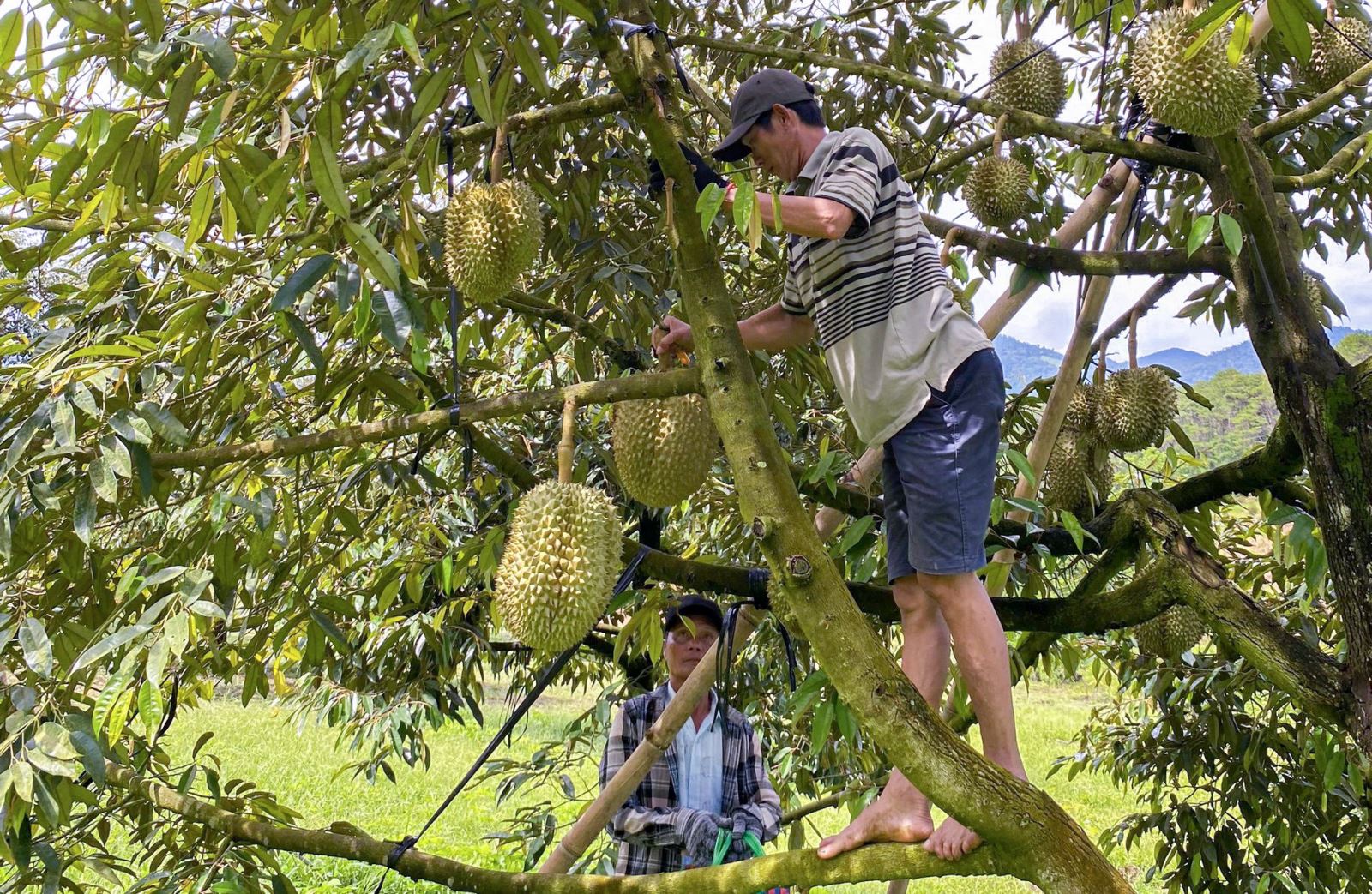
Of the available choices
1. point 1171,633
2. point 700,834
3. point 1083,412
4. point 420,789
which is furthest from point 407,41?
point 420,789

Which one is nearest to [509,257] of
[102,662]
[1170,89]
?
[102,662]

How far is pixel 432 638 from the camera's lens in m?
3.01

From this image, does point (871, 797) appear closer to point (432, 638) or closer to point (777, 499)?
point (432, 638)

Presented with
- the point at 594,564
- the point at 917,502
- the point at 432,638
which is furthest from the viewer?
the point at 432,638

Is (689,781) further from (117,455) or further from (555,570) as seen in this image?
(117,455)

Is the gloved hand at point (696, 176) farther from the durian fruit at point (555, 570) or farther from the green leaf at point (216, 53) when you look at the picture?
the green leaf at point (216, 53)

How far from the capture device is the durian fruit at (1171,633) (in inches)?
133

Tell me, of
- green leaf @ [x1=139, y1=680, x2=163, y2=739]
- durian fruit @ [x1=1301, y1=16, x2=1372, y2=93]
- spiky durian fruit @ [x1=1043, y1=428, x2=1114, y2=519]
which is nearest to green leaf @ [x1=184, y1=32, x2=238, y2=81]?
green leaf @ [x1=139, y1=680, x2=163, y2=739]

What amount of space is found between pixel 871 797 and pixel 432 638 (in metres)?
1.30

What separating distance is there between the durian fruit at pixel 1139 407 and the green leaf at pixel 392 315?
88.8 inches

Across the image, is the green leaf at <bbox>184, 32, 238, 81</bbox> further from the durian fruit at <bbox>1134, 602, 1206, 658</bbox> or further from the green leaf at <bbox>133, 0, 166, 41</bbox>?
the durian fruit at <bbox>1134, 602, 1206, 658</bbox>

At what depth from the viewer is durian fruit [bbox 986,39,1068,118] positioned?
3.00 metres

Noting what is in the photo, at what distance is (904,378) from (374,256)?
950 millimetres

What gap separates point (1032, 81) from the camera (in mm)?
3008
